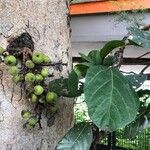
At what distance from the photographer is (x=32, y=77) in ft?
2.13

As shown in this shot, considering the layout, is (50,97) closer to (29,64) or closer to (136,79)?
(29,64)

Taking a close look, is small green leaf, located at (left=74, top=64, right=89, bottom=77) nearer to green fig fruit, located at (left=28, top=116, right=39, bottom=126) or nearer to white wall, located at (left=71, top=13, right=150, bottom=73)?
green fig fruit, located at (left=28, top=116, right=39, bottom=126)

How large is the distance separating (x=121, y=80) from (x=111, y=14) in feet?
6.33

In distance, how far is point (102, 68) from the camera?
679mm

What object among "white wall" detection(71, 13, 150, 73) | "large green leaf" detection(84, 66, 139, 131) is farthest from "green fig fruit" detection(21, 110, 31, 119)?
"white wall" detection(71, 13, 150, 73)

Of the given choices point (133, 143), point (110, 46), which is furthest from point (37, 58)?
point (133, 143)

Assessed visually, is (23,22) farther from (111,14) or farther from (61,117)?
(111,14)

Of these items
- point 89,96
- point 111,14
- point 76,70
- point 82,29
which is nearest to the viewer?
point 89,96

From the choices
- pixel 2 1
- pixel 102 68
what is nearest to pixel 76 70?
pixel 102 68

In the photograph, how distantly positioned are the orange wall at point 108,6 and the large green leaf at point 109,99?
1645 millimetres

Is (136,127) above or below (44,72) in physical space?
below

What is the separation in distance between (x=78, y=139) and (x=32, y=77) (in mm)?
148

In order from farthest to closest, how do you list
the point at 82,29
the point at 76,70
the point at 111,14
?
the point at 82,29 → the point at 111,14 → the point at 76,70

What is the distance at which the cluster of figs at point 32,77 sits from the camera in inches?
25.8
